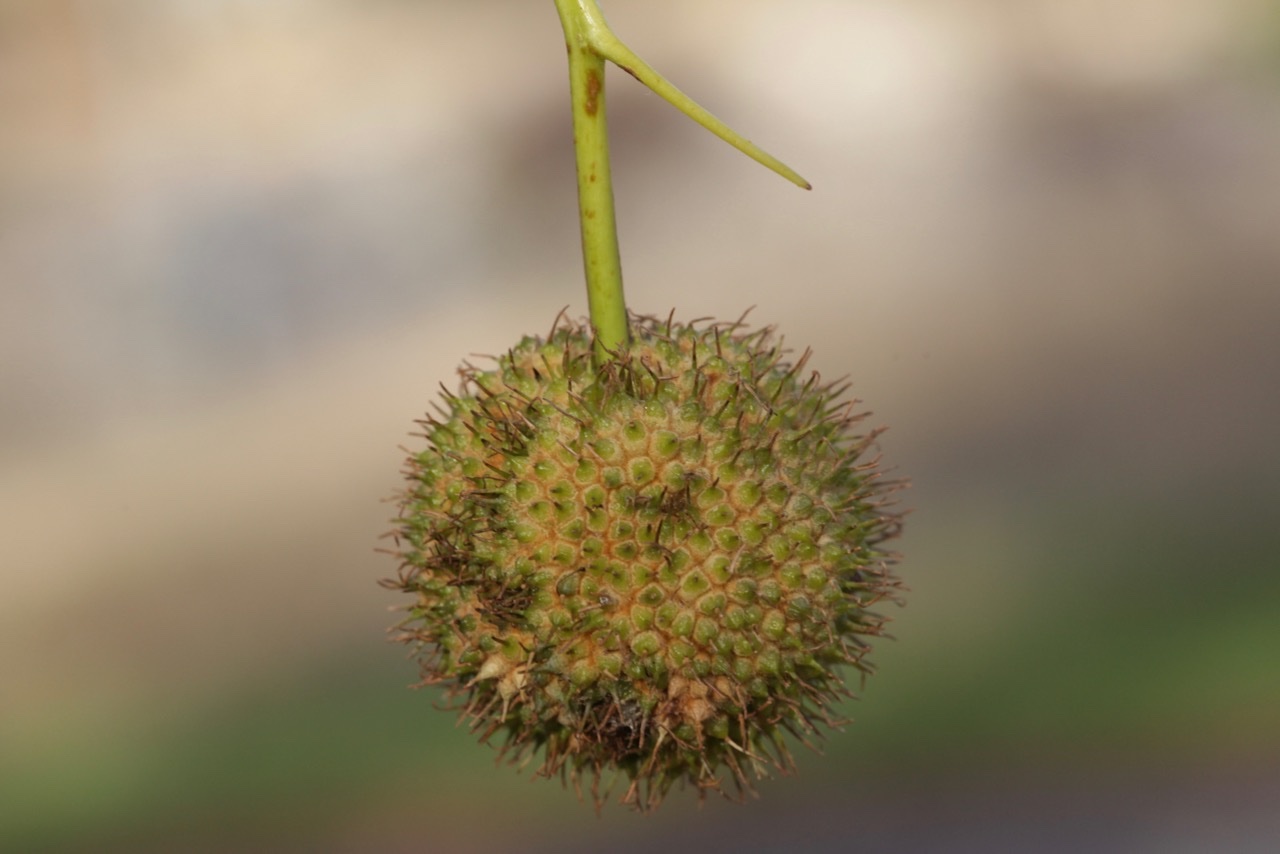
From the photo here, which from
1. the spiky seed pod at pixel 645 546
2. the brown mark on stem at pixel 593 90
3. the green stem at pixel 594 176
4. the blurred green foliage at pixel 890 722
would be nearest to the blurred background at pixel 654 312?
the blurred green foliage at pixel 890 722

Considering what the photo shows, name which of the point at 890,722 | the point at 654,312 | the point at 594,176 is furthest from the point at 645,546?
the point at 654,312

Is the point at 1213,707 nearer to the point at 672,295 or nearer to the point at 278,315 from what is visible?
the point at 672,295

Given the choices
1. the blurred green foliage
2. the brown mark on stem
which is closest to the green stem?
the brown mark on stem

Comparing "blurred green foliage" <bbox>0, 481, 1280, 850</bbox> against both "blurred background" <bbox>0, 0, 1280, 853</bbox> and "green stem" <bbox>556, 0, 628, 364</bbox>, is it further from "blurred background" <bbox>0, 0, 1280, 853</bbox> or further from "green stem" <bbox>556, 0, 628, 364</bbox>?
"green stem" <bbox>556, 0, 628, 364</bbox>

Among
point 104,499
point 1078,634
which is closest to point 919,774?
point 1078,634

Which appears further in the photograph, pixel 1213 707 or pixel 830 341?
pixel 830 341

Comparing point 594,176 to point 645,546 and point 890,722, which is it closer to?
point 645,546
